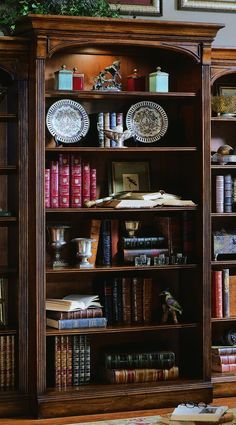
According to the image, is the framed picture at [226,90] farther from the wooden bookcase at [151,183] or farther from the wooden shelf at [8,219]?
the wooden shelf at [8,219]

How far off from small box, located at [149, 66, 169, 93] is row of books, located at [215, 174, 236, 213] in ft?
2.25

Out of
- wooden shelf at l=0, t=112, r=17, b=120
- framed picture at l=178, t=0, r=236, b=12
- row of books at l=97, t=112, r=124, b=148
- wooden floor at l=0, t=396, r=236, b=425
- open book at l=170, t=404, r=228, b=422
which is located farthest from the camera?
framed picture at l=178, t=0, r=236, b=12

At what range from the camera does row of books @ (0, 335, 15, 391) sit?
5035mm

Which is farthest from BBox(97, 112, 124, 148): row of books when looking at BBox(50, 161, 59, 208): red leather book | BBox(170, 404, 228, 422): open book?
BBox(170, 404, 228, 422): open book

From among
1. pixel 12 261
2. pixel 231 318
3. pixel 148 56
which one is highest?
pixel 148 56

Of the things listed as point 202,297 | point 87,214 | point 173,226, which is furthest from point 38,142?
point 202,297

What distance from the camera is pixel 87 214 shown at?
5359 millimetres

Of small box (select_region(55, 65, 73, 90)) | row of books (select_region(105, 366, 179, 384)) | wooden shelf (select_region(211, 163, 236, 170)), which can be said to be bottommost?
row of books (select_region(105, 366, 179, 384))

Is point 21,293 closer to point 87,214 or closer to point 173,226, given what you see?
point 87,214

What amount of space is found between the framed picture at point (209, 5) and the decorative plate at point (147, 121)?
0.80 m

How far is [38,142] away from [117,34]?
814 millimetres

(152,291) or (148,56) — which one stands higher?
(148,56)

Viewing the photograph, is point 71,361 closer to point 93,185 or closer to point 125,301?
point 125,301

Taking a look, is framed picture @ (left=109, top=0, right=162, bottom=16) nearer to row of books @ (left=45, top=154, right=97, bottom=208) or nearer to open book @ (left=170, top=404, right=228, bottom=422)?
row of books @ (left=45, top=154, right=97, bottom=208)
